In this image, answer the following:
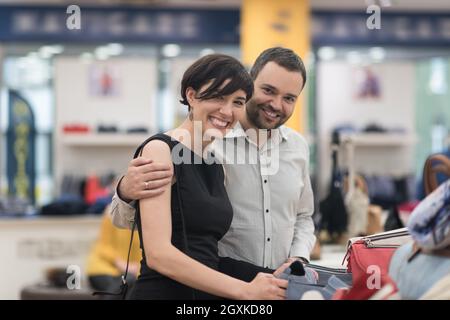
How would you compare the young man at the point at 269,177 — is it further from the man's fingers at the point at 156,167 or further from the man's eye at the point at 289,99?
the man's fingers at the point at 156,167

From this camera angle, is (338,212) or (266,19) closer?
(338,212)

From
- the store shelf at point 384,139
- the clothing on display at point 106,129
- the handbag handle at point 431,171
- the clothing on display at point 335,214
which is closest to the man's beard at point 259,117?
the handbag handle at point 431,171

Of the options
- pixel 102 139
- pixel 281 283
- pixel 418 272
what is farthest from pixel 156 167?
pixel 102 139

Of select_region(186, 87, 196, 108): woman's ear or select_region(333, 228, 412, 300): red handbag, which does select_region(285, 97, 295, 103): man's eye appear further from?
select_region(333, 228, 412, 300): red handbag

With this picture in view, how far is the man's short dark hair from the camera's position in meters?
2.06

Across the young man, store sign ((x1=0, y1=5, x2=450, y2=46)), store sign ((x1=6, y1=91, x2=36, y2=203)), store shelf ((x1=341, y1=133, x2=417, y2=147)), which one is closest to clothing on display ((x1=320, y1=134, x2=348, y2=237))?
the young man

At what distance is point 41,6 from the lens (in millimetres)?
9695

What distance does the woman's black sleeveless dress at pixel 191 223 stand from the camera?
1.79m

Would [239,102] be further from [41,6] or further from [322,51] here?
[322,51]

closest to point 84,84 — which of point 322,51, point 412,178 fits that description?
point 322,51

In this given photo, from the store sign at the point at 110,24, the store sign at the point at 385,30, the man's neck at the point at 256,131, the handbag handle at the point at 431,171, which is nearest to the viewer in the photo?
the man's neck at the point at 256,131

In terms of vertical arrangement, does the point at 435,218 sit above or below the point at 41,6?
below

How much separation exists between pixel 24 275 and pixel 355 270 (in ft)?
17.2

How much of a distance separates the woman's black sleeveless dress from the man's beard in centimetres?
30
